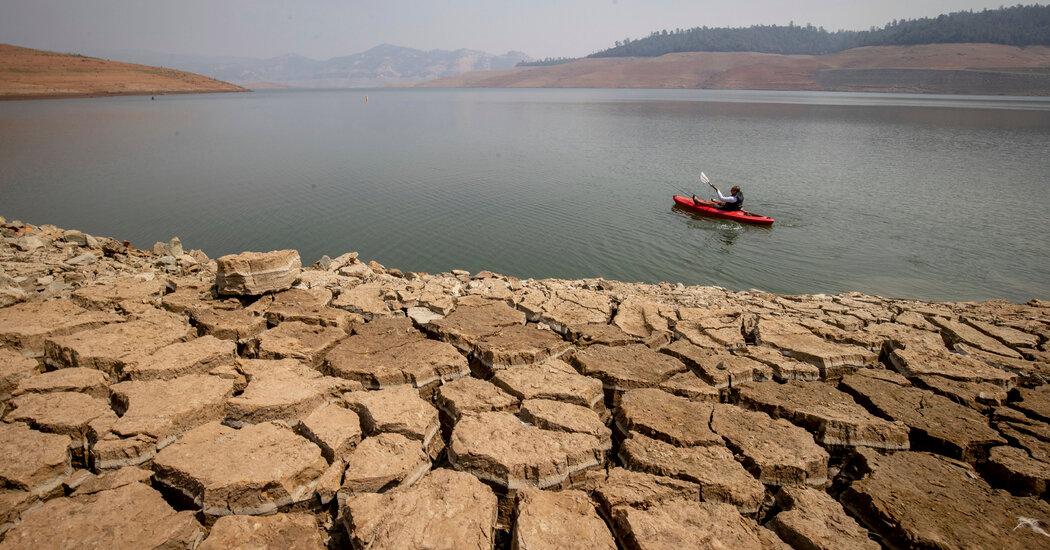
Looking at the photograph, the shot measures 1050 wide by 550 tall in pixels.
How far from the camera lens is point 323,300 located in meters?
5.57

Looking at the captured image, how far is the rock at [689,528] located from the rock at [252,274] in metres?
4.72

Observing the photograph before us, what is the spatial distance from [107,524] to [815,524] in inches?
161

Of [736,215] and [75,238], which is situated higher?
[75,238]

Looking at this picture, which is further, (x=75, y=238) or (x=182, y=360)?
(x=75, y=238)

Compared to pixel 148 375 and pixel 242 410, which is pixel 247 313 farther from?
pixel 242 410

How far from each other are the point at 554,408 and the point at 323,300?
3270 millimetres

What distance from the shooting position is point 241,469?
9.86 ft

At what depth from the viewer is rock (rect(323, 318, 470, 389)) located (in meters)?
4.12

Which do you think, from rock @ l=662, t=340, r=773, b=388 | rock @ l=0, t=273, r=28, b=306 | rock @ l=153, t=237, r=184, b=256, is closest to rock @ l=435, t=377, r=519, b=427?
rock @ l=662, t=340, r=773, b=388

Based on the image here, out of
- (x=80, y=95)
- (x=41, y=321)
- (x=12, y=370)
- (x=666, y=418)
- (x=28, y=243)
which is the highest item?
(x=80, y=95)

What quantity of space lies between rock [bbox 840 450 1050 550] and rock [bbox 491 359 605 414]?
6.03 ft

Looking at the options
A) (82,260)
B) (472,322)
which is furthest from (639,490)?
(82,260)

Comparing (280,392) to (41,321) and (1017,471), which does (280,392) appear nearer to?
(41,321)

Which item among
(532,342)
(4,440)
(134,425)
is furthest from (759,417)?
(4,440)
